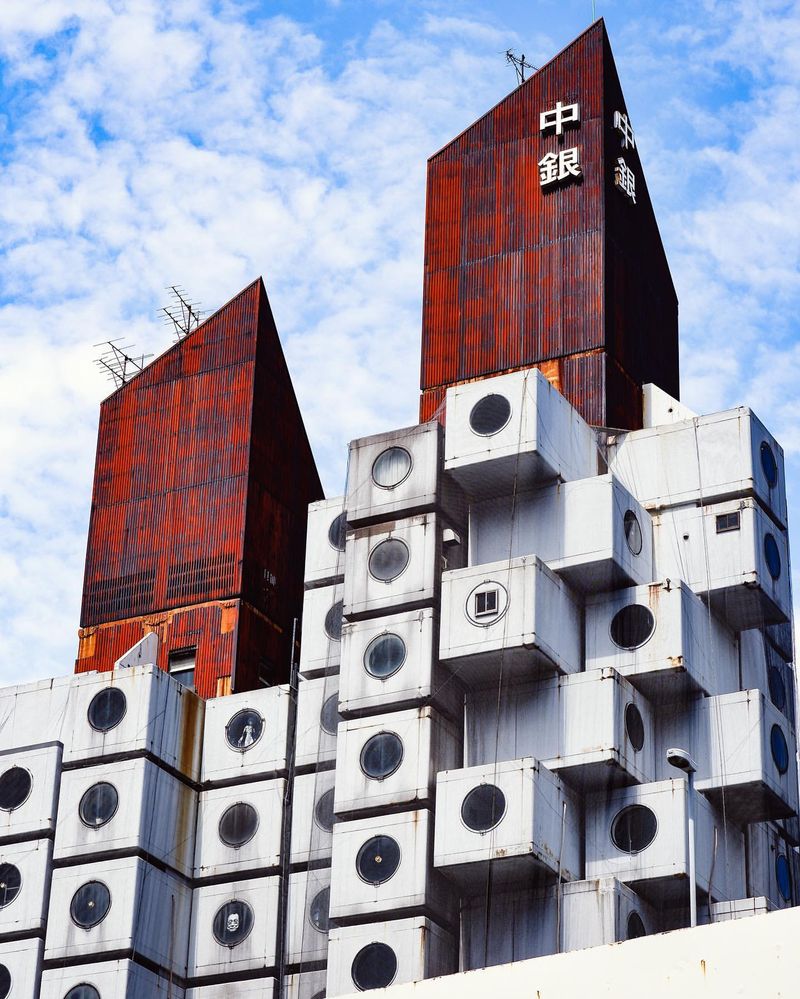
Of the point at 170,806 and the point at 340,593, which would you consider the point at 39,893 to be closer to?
the point at 170,806

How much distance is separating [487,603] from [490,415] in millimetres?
6512

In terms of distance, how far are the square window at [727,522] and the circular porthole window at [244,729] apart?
57.7 ft

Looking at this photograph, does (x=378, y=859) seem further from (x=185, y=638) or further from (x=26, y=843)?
(x=185, y=638)

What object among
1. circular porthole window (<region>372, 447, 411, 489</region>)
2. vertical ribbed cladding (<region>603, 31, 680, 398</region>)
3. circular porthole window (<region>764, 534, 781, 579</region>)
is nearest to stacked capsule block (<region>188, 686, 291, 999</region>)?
circular porthole window (<region>372, 447, 411, 489</region>)

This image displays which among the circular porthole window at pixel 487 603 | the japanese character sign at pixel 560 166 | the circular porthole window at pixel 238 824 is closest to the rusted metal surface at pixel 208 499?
the circular porthole window at pixel 238 824

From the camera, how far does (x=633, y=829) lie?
178ft

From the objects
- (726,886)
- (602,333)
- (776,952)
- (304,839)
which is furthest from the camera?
(602,333)

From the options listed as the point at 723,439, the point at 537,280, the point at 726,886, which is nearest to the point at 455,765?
the point at 726,886

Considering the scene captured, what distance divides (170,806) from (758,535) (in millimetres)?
22188

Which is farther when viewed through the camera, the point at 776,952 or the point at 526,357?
the point at 526,357

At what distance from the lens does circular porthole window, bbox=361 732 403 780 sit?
55.8 m

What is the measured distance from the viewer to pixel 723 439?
198 feet

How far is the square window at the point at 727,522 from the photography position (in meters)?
59.0

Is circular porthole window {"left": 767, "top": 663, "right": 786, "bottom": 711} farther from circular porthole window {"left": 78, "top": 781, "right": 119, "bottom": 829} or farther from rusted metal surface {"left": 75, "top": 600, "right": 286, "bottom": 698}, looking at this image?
circular porthole window {"left": 78, "top": 781, "right": 119, "bottom": 829}
